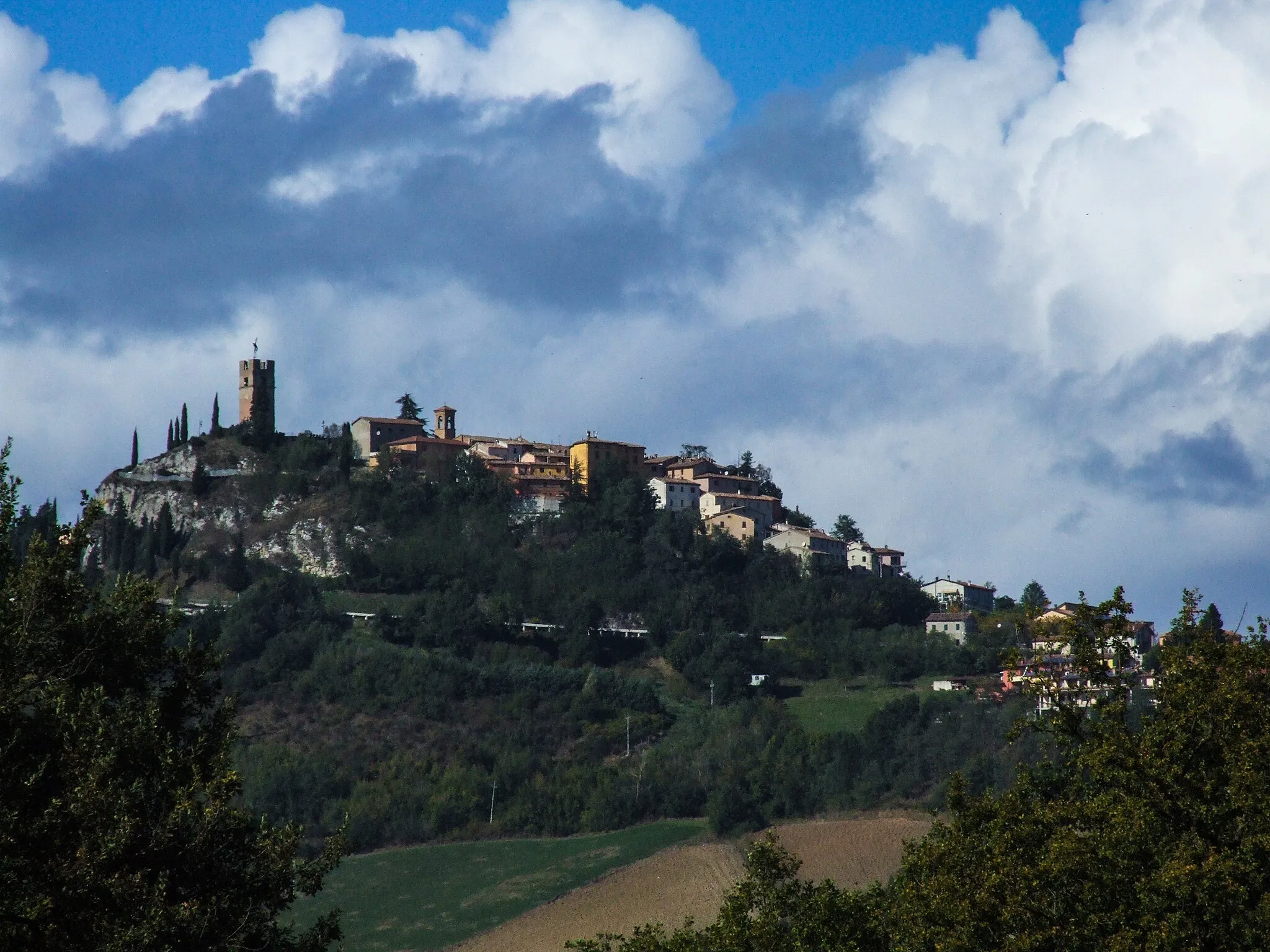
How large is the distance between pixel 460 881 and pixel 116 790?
227ft

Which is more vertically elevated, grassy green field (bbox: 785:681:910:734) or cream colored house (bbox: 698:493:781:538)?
cream colored house (bbox: 698:493:781:538)

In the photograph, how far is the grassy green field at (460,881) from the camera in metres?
80.0

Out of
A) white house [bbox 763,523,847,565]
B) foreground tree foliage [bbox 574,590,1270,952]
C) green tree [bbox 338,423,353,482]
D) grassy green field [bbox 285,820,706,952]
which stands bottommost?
grassy green field [bbox 285,820,706,952]

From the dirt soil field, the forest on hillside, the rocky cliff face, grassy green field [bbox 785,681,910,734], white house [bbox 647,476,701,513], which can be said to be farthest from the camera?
white house [bbox 647,476,701,513]

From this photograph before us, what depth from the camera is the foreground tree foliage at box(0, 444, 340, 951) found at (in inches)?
821

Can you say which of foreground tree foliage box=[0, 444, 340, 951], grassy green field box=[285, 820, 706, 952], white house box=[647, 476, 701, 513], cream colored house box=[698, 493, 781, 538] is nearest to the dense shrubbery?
grassy green field box=[285, 820, 706, 952]

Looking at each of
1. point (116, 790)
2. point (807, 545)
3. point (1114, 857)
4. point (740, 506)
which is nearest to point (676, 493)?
point (740, 506)

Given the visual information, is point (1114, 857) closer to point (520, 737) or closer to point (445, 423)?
point (520, 737)

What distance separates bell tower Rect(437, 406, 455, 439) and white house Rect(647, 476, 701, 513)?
70.0 feet

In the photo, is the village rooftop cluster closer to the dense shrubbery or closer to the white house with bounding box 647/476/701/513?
the white house with bounding box 647/476/701/513

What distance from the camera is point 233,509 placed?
483 ft

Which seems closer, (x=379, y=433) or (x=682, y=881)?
(x=682, y=881)

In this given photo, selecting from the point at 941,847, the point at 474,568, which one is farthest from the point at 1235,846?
the point at 474,568

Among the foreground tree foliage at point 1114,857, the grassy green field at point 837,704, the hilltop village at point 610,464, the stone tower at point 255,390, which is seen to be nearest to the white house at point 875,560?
the hilltop village at point 610,464
